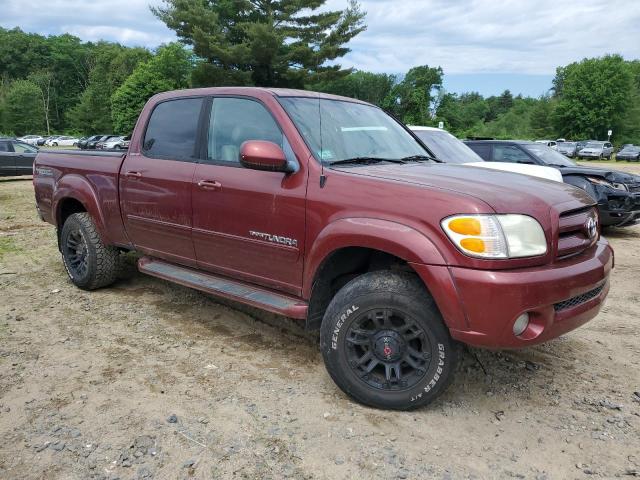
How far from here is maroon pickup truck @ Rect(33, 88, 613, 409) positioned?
8.87 feet

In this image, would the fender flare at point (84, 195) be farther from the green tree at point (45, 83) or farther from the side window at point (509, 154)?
the green tree at point (45, 83)

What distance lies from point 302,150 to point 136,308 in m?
2.42

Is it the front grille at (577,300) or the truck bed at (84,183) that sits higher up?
the truck bed at (84,183)

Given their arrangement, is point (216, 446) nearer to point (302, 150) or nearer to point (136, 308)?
point (302, 150)

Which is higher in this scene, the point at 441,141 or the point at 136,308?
the point at 441,141

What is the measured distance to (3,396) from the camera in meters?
3.21

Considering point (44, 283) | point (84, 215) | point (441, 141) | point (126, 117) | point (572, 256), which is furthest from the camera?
point (126, 117)

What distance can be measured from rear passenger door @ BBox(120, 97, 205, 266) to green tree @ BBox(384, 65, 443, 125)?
77961mm

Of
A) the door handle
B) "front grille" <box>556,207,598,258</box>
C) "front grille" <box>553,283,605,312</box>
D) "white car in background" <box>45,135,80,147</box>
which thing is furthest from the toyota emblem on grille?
"white car in background" <box>45,135,80,147</box>

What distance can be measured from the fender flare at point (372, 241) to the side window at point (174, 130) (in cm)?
150

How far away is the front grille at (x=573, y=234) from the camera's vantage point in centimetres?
288

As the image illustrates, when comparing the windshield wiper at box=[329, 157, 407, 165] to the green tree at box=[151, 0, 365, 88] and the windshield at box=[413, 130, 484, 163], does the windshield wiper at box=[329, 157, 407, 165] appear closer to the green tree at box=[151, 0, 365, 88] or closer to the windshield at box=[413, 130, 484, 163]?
the windshield at box=[413, 130, 484, 163]

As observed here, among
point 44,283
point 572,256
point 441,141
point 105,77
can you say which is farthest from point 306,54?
point 105,77

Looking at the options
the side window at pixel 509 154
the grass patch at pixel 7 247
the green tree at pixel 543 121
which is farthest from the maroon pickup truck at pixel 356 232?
the green tree at pixel 543 121
